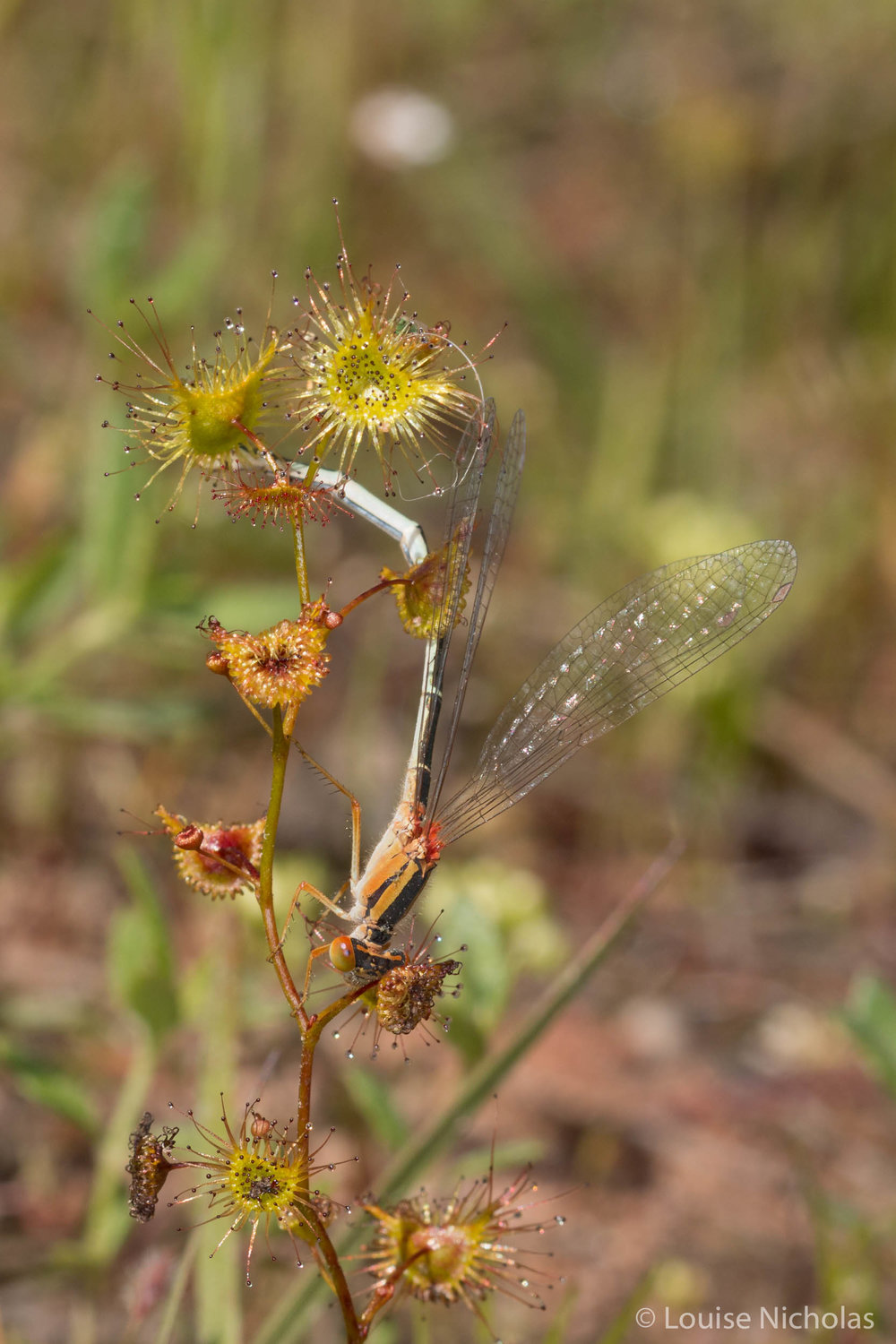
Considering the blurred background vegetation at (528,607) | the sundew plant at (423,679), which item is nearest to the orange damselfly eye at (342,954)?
the sundew plant at (423,679)

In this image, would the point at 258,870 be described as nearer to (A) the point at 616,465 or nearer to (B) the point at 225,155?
(A) the point at 616,465

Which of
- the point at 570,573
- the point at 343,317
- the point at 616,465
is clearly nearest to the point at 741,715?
the point at 570,573

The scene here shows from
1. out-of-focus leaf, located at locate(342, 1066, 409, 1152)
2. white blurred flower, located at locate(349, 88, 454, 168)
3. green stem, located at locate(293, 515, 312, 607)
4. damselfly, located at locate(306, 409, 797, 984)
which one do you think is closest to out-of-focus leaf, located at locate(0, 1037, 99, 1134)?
out-of-focus leaf, located at locate(342, 1066, 409, 1152)

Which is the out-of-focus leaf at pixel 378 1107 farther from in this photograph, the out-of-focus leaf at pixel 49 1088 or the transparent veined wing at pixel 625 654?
the transparent veined wing at pixel 625 654

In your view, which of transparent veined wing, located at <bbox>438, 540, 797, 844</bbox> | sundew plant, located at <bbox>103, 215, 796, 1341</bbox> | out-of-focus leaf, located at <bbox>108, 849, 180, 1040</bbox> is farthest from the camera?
out-of-focus leaf, located at <bbox>108, 849, 180, 1040</bbox>

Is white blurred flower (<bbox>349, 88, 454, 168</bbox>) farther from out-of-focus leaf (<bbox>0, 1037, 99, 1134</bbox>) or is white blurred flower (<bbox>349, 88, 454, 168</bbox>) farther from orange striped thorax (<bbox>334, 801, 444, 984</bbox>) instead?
orange striped thorax (<bbox>334, 801, 444, 984</bbox>)

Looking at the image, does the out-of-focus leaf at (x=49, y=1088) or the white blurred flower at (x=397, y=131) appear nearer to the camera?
the out-of-focus leaf at (x=49, y=1088)

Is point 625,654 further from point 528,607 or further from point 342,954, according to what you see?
point 528,607
